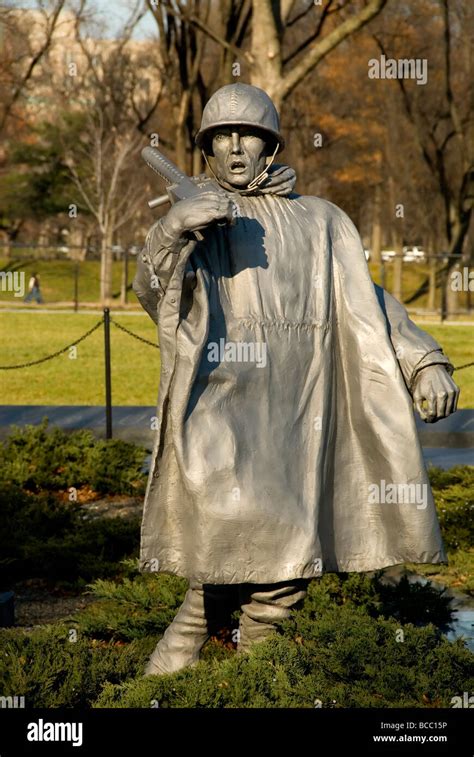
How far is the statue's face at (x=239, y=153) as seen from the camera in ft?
13.5

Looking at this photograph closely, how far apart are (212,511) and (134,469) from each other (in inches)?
222

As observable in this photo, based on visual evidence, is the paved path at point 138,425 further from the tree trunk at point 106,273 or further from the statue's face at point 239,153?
the tree trunk at point 106,273

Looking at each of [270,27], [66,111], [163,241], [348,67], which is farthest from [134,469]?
[66,111]

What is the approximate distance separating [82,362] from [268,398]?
14850 mm

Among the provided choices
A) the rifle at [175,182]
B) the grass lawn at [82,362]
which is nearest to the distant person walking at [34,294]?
the grass lawn at [82,362]

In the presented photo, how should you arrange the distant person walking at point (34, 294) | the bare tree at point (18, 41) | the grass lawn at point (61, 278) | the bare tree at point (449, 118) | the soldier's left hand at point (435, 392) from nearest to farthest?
the soldier's left hand at point (435, 392), the bare tree at point (18, 41), the bare tree at point (449, 118), the distant person walking at point (34, 294), the grass lawn at point (61, 278)

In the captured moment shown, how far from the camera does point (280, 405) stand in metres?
4.02

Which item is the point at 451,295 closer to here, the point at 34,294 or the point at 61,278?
the point at 34,294

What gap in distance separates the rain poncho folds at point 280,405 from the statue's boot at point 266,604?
17 cm

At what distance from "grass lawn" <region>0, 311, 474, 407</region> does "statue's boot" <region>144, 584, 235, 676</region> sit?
401 inches

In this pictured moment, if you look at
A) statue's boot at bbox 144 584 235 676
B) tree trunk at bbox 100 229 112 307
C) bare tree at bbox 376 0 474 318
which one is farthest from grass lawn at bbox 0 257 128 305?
statue's boot at bbox 144 584 235 676

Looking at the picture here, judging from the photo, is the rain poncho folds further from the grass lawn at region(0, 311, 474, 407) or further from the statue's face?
the grass lawn at region(0, 311, 474, 407)

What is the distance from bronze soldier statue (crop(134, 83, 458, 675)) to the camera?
3.88 meters
